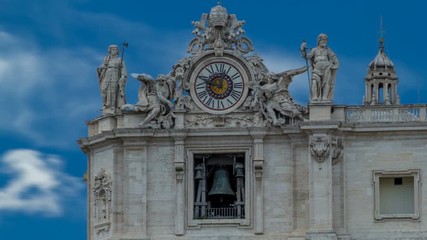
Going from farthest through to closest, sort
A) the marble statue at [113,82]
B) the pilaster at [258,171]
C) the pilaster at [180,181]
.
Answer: the marble statue at [113,82] → the pilaster at [180,181] → the pilaster at [258,171]

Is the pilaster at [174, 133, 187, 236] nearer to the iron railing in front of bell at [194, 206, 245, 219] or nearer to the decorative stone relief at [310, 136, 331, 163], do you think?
the iron railing in front of bell at [194, 206, 245, 219]

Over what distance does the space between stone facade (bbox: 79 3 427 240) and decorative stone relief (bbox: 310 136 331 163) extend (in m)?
0.03

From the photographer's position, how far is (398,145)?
57125 millimetres

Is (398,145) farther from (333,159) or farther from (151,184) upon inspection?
(151,184)

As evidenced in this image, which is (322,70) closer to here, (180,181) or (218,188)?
(218,188)

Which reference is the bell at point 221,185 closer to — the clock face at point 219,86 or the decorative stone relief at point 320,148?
the clock face at point 219,86

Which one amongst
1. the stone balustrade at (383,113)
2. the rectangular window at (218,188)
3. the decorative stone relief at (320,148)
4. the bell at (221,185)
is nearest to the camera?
the decorative stone relief at (320,148)

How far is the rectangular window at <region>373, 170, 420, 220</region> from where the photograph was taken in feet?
187

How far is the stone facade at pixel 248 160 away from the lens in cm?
5688

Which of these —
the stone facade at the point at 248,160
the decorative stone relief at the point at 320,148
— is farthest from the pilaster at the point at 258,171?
the decorative stone relief at the point at 320,148

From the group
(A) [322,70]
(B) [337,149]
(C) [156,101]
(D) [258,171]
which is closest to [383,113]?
(B) [337,149]

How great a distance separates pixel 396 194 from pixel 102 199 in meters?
9.26

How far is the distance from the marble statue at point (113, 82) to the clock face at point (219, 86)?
2.43 m

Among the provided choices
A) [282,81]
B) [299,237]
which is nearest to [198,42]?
[282,81]
